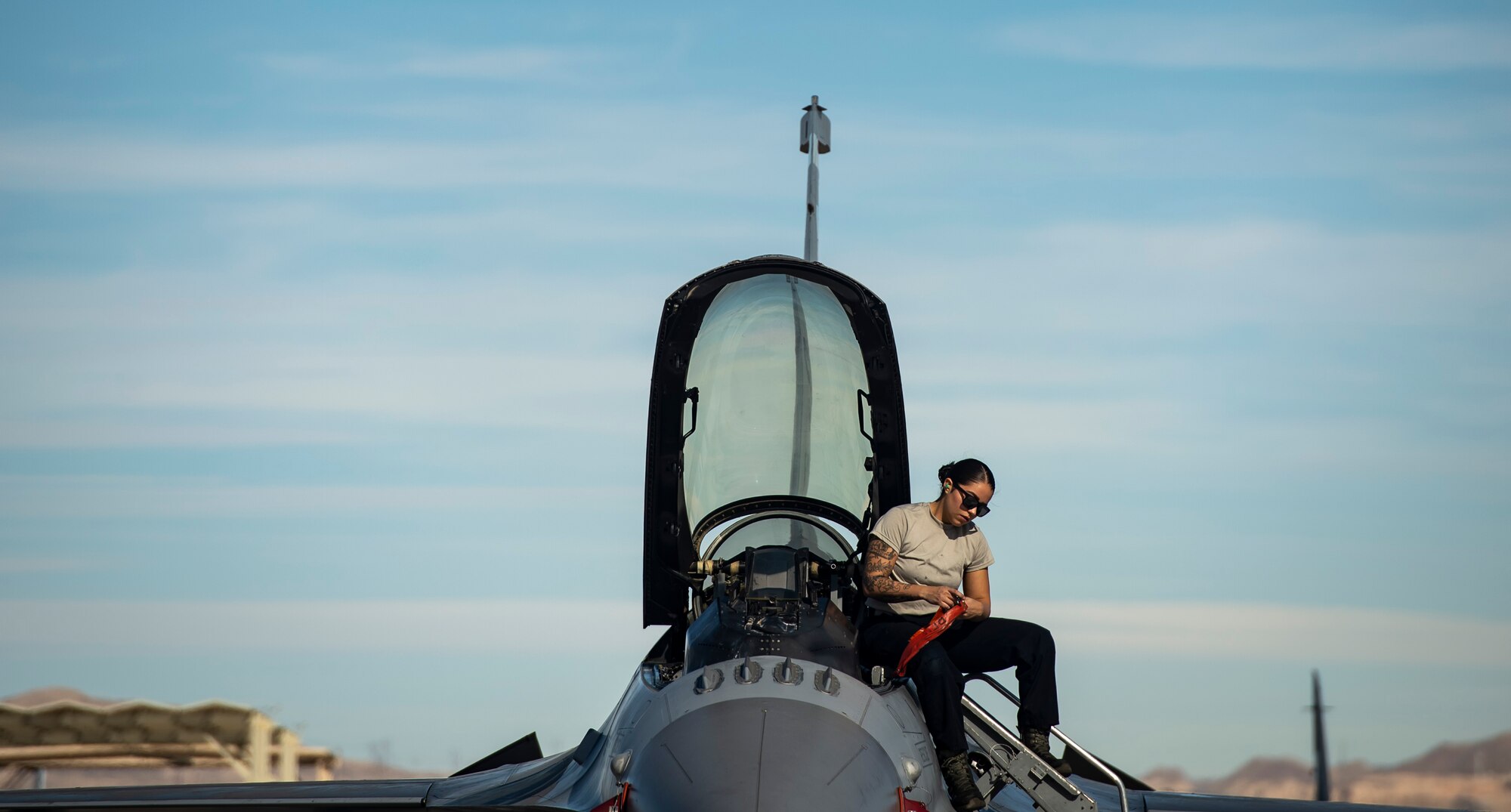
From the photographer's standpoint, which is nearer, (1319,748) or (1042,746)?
(1042,746)

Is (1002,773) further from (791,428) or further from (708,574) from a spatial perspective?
(791,428)

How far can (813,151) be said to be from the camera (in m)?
14.0

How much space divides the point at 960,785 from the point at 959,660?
0.93 m

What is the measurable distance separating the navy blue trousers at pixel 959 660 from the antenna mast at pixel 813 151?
6.08 meters

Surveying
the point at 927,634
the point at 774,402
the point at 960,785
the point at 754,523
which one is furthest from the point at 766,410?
the point at 960,785

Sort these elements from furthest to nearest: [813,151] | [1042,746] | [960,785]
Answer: [813,151] < [1042,746] < [960,785]

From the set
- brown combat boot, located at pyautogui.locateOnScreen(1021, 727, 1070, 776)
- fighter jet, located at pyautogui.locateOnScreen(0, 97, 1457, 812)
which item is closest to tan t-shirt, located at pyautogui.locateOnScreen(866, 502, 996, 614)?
fighter jet, located at pyautogui.locateOnScreen(0, 97, 1457, 812)

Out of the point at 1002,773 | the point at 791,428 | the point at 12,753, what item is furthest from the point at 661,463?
the point at 12,753

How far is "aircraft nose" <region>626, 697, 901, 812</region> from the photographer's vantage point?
6574 mm

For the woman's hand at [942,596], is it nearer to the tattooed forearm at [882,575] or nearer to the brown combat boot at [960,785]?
the tattooed forearm at [882,575]

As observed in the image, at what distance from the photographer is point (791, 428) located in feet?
35.5

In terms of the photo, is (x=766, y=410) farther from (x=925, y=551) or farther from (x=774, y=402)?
(x=925, y=551)

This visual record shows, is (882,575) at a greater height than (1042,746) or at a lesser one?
greater

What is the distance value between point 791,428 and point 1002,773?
3633mm
